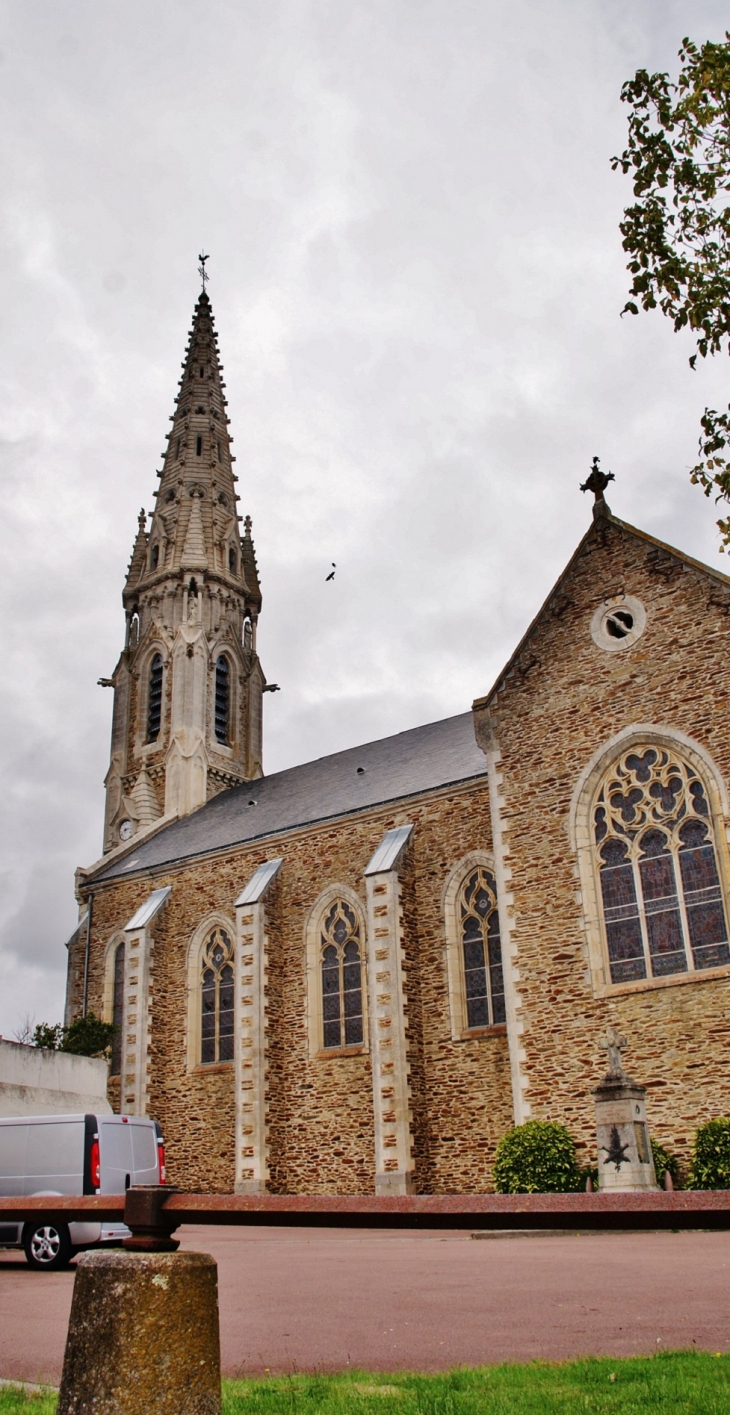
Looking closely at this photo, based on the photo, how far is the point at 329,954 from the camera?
2414 centimetres

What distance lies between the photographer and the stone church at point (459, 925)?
1748cm

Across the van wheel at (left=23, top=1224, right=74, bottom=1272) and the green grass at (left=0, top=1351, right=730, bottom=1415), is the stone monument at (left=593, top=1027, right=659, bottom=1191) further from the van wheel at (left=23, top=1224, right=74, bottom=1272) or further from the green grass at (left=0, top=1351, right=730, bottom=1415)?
the green grass at (left=0, top=1351, right=730, bottom=1415)

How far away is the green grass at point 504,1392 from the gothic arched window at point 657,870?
40.9 ft

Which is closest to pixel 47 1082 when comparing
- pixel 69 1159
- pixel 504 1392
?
pixel 69 1159

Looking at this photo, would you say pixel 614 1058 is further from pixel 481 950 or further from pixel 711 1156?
pixel 481 950

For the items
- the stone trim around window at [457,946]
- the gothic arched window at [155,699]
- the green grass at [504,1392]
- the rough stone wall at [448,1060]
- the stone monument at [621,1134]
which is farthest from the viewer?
the gothic arched window at [155,699]

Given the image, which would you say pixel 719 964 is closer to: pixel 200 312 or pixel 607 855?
pixel 607 855

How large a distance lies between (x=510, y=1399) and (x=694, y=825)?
14.2m

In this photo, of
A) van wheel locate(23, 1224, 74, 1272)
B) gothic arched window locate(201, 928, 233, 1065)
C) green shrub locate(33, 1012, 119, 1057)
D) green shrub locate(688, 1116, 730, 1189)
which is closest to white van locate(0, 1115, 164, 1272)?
van wheel locate(23, 1224, 74, 1272)

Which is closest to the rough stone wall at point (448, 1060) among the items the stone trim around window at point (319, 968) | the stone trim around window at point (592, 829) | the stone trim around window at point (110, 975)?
the stone trim around window at point (319, 968)

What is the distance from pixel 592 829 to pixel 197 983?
12052 millimetres

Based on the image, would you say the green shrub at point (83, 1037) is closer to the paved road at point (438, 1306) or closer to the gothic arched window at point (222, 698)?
the gothic arched window at point (222, 698)

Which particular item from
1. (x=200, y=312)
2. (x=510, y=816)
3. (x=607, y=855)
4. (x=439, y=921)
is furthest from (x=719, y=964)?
(x=200, y=312)

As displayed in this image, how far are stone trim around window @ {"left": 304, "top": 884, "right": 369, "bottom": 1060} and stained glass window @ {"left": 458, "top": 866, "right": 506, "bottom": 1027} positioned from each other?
8.45 feet
